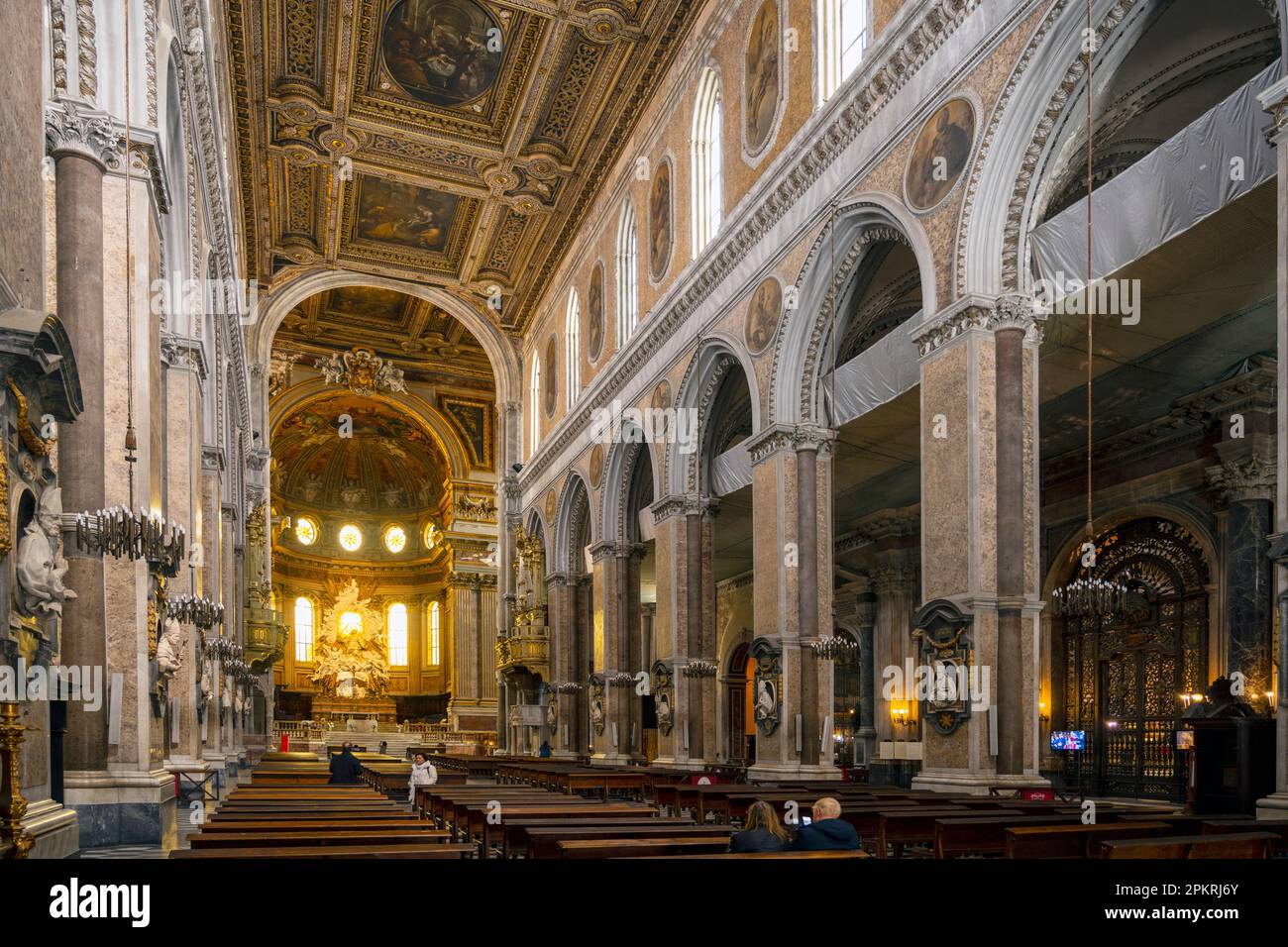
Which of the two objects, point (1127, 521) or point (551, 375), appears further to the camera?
point (551, 375)

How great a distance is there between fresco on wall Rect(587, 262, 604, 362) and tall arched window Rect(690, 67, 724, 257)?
6071 millimetres

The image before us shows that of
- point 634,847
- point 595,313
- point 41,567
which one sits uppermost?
point 595,313

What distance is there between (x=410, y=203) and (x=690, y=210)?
35.9ft

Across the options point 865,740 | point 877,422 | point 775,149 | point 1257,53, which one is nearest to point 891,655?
point 865,740

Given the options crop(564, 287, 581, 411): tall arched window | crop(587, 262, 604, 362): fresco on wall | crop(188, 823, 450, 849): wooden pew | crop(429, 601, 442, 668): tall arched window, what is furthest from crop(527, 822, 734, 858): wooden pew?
crop(429, 601, 442, 668): tall arched window

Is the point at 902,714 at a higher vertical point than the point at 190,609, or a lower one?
lower

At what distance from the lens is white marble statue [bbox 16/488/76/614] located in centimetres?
605

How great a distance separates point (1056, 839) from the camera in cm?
665

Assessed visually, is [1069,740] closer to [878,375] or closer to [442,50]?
[878,375]

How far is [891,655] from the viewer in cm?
2341

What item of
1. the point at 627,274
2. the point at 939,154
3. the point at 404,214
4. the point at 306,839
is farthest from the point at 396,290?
the point at 306,839

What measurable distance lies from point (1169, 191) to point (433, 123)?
57.6ft

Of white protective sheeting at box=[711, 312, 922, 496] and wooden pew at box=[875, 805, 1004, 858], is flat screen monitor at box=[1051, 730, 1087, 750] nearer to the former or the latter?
white protective sheeting at box=[711, 312, 922, 496]

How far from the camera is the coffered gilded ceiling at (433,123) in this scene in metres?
20.3
